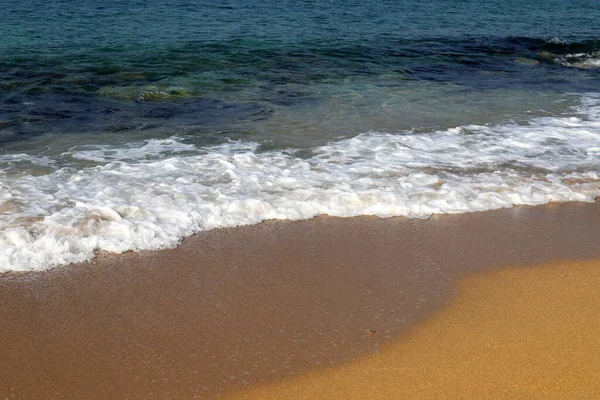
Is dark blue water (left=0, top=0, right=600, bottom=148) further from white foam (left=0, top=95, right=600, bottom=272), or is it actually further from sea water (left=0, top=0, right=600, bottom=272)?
white foam (left=0, top=95, right=600, bottom=272)

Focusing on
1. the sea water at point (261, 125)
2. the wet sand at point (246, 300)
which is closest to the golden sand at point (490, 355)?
the wet sand at point (246, 300)

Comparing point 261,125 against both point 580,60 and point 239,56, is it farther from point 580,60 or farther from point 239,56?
point 580,60

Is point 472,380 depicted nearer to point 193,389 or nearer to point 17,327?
point 193,389

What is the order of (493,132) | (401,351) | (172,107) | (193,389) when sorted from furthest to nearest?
1. (172,107)
2. (493,132)
3. (401,351)
4. (193,389)

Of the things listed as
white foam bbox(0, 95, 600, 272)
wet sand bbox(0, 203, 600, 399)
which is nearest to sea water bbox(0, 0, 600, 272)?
white foam bbox(0, 95, 600, 272)

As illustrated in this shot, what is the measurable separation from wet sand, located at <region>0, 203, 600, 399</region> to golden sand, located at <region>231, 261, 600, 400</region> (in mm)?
117

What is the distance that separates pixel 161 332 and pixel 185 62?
28.7 feet

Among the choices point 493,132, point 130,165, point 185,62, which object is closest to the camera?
point 130,165

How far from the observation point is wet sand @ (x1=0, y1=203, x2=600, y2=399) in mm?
3531

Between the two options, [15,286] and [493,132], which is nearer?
[15,286]

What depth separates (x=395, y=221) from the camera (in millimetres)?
5453

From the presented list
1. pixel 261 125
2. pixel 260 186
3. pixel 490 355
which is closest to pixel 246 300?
pixel 490 355

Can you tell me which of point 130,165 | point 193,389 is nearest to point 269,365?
point 193,389

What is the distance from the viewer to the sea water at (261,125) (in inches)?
217
